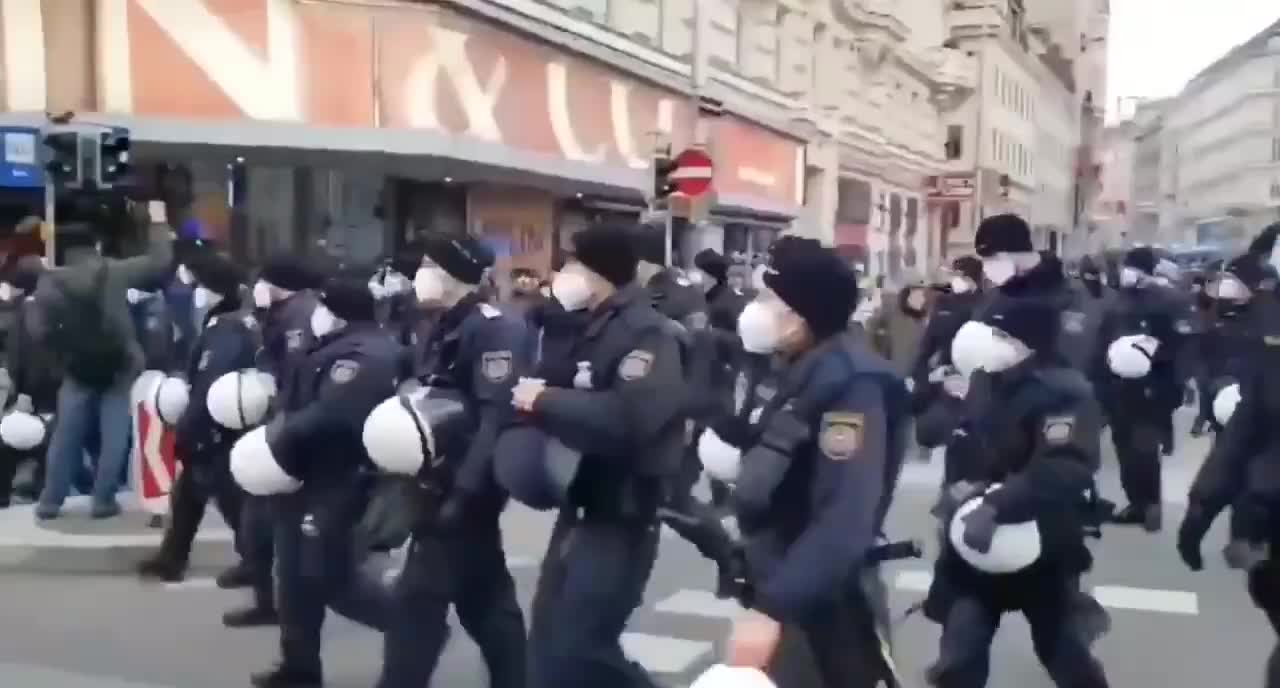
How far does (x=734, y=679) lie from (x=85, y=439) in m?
7.80

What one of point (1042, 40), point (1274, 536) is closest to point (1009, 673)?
point (1274, 536)

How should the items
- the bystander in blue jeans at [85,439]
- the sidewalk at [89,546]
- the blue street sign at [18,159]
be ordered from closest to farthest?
the sidewalk at [89,546] < the bystander in blue jeans at [85,439] < the blue street sign at [18,159]

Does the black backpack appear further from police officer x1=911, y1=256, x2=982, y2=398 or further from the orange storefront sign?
the orange storefront sign

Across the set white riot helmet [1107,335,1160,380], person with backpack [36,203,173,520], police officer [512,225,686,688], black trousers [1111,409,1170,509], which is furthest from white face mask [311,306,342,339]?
black trousers [1111,409,1170,509]

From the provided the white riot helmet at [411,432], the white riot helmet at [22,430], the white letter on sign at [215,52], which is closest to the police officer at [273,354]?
the white riot helmet at [411,432]

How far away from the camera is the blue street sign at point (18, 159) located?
17.7 metres

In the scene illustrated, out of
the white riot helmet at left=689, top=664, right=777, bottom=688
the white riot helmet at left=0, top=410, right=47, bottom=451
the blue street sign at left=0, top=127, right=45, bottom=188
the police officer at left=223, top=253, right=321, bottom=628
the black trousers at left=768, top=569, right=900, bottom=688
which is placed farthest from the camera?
the blue street sign at left=0, top=127, right=45, bottom=188

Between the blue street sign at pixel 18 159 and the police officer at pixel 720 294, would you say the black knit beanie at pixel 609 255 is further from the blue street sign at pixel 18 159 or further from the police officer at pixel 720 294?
the blue street sign at pixel 18 159

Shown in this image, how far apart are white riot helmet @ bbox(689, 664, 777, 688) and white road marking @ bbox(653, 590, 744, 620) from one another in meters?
4.54

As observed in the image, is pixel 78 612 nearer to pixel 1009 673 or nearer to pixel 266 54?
pixel 1009 673

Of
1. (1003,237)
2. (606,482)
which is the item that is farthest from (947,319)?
(606,482)

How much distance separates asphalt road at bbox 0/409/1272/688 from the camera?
694 centimetres

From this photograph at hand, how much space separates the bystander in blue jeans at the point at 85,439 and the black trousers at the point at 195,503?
1.39m

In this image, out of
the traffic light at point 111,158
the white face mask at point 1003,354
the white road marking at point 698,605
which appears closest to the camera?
the white face mask at point 1003,354
